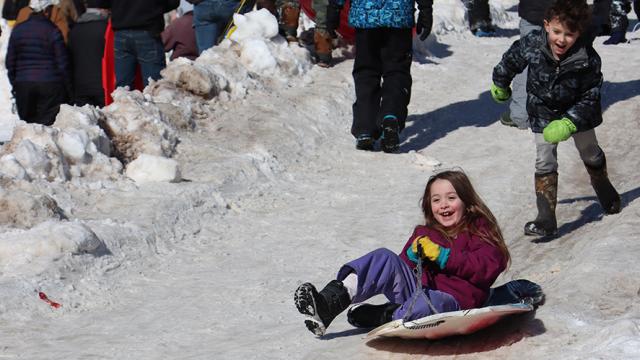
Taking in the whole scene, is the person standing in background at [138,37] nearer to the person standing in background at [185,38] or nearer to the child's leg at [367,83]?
the child's leg at [367,83]

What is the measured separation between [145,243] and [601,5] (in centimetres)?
621

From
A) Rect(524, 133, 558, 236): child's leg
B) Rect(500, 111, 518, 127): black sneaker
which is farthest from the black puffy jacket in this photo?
Rect(524, 133, 558, 236): child's leg

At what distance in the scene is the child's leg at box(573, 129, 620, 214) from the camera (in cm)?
711

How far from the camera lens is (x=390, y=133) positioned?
999cm

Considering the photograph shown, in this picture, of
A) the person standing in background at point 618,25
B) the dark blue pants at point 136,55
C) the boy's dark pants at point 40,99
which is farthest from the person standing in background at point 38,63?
the person standing in background at point 618,25

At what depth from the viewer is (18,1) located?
36.7ft

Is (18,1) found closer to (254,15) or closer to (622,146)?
(254,15)

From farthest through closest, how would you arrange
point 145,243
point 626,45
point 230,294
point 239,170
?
1. point 626,45
2. point 239,170
3. point 145,243
4. point 230,294

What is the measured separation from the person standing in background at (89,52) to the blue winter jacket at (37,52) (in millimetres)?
181

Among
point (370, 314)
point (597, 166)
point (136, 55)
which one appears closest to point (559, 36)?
point (597, 166)

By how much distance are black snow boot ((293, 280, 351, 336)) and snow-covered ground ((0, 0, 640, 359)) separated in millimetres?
143

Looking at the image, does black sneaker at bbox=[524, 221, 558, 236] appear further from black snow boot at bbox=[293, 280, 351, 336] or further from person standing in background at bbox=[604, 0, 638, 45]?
person standing in background at bbox=[604, 0, 638, 45]

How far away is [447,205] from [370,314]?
0.68 m

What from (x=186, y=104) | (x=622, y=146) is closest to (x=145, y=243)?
(x=186, y=104)
